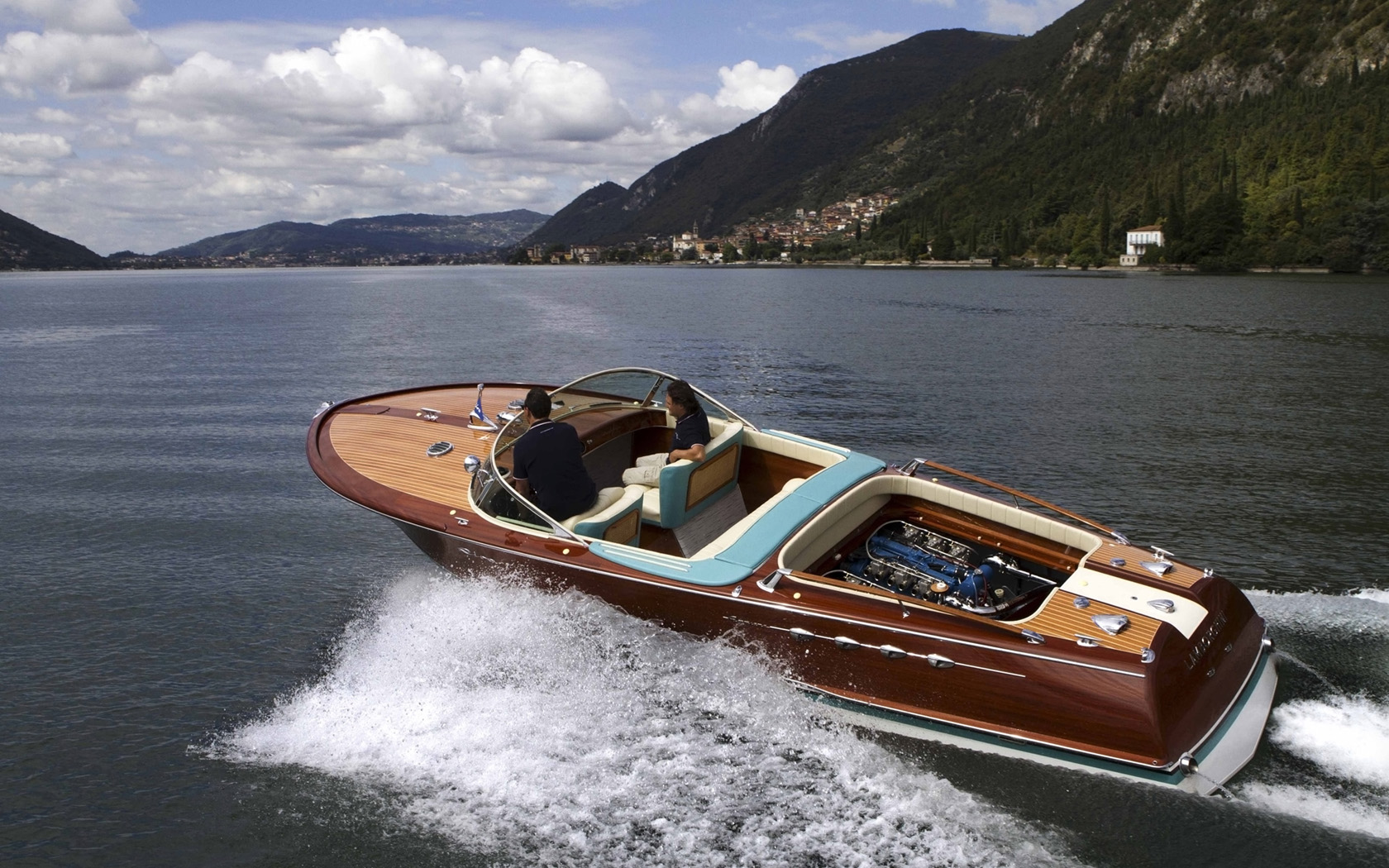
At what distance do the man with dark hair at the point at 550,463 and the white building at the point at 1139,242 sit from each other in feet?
400

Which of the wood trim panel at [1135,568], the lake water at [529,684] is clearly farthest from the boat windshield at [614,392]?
the wood trim panel at [1135,568]

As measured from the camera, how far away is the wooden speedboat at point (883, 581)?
19.4 ft

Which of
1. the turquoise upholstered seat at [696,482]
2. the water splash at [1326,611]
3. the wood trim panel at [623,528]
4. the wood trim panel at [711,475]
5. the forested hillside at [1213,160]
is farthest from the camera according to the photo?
the forested hillside at [1213,160]

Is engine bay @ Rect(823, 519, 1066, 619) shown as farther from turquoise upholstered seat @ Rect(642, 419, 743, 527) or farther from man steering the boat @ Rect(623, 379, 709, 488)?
man steering the boat @ Rect(623, 379, 709, 488)

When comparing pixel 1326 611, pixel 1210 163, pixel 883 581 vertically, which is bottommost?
pixel 1326 611

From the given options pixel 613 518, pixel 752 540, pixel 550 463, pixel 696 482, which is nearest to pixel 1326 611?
pixel 752 540

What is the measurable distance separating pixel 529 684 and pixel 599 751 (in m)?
1.09

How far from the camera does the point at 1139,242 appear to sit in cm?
11669

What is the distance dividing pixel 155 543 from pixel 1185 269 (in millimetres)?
111242

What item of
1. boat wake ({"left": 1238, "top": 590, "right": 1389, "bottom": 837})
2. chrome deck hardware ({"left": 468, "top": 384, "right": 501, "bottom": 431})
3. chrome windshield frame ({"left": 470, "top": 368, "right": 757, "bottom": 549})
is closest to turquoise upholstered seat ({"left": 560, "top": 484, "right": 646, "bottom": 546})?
chrome windshield frame ({"left": 470, "top": 368, "right": 757, "bottom": 549})

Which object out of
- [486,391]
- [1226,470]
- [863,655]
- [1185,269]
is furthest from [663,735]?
[1185,269]

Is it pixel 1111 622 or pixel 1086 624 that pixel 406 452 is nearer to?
pixel 1086 624

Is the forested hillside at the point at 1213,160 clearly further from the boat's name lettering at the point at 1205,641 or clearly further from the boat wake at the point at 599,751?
the boat wake at the point at 599,751

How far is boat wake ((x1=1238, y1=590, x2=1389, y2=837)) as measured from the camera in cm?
592
